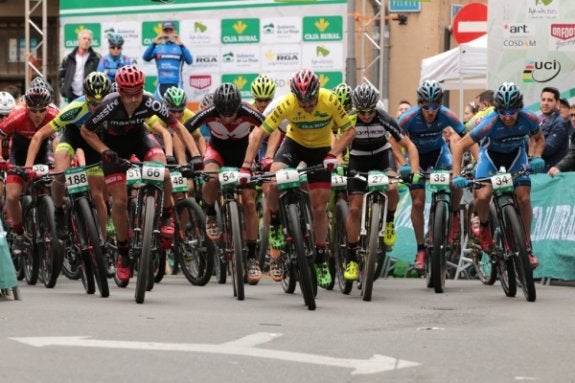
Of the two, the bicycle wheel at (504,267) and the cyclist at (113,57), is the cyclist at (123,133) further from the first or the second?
the cyclist at (113,57)

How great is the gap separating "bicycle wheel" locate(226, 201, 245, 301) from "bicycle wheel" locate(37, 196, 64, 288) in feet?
6.03

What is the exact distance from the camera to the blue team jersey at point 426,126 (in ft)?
51.2

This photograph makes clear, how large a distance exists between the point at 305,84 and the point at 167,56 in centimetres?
945

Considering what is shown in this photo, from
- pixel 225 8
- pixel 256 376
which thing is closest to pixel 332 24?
pixel 225 8

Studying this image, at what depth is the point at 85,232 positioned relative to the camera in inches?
526

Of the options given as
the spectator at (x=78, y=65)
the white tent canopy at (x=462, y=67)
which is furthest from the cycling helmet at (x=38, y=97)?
the white tent canopy at (x=462, y=67)

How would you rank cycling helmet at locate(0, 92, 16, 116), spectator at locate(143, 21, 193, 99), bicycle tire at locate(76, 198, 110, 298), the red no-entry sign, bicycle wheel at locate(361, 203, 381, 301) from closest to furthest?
bicycle tire at locate(76, 198, 110, 298) → bicycle wheel at locate(361, 203, 381, 301) → cycling helmet at locate(0, 92, 16, 116) → spectator at locate(143, 21, 193, 99) → the red no-entry sign

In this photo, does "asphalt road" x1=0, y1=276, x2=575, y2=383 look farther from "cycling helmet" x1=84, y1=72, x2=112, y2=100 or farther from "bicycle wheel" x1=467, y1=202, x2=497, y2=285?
"cycling helmet" x1=84, y1=72, x2=112, y2=100

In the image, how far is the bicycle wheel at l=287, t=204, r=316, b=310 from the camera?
39.7ft

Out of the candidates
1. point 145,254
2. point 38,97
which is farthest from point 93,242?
point 38,97

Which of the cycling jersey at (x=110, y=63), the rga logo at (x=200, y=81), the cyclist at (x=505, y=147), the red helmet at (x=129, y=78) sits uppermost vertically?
the cycling jersey at (x=110, y=63)

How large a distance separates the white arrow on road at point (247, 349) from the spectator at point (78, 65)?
13.2 meters

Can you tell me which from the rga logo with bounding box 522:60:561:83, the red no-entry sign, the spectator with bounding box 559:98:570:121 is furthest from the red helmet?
the red no-entry sign

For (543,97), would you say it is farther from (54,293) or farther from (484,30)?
(54,293)
